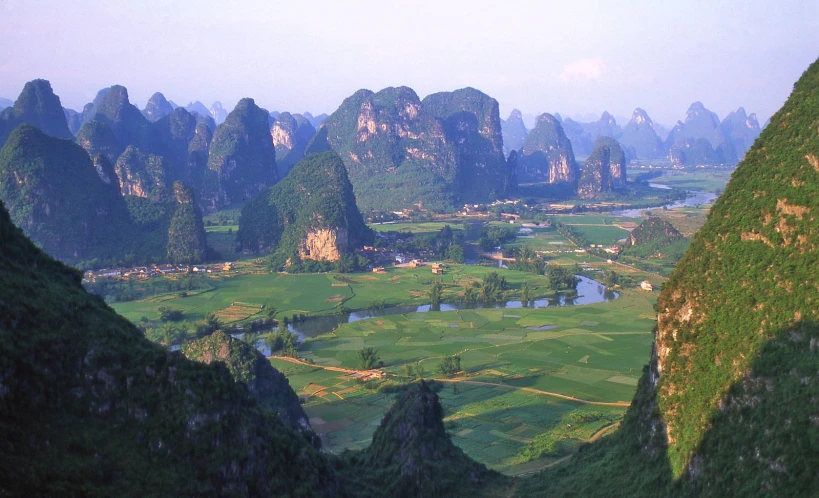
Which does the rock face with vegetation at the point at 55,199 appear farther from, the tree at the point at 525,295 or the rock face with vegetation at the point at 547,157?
the rock face with vegetation at the point at 547,157

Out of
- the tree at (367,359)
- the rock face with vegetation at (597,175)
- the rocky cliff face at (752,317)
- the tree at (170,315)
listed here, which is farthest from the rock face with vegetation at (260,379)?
the rock face with vegetation at (597,175)

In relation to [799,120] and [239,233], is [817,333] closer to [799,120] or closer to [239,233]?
[799,120]

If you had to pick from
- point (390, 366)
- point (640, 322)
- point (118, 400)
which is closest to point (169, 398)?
point (118, 400)

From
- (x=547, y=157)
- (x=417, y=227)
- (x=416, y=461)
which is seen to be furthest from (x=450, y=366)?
(x=547, y=157)

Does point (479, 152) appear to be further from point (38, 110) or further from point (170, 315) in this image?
point (170, 315)

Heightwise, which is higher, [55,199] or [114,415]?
[55,199]
